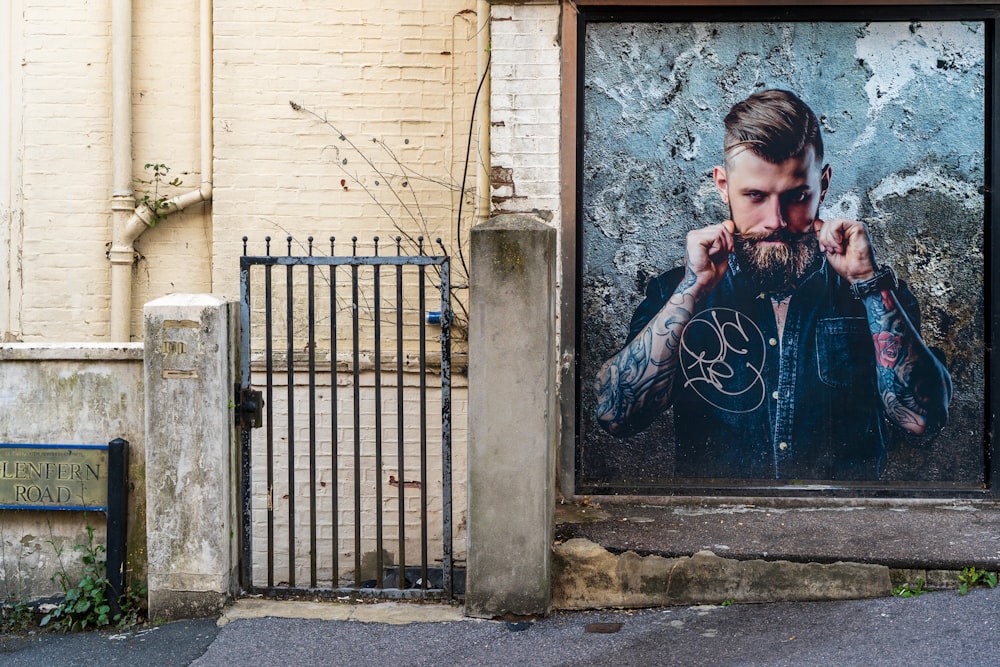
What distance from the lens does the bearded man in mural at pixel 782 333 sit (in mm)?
5566

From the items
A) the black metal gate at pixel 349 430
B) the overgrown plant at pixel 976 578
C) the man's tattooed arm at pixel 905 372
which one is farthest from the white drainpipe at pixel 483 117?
the overgrown plant at pixel 976 578

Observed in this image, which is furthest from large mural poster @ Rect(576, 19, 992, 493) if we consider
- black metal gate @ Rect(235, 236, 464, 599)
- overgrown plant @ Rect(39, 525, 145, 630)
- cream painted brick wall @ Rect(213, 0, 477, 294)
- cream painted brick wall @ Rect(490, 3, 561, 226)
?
overgrown plant @ Rect(39, 525, 145, 630)

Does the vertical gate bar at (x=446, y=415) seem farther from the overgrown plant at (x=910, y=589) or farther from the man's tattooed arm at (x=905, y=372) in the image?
the man's tattooed arm at (x=905, y=372)

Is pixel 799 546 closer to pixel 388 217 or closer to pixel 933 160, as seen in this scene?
pixel 933 160

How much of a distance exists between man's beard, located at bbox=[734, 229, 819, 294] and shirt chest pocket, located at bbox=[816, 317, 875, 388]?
1.04 ft

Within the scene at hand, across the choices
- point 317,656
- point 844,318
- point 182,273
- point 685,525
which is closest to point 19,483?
point 317,656

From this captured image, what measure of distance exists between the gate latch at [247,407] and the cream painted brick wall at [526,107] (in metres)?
Answer: 1.72

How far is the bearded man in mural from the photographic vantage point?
219 inches

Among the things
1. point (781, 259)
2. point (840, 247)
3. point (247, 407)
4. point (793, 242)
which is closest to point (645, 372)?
point (781, 259)

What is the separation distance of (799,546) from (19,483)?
381cm

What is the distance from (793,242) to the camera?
5.56 metres

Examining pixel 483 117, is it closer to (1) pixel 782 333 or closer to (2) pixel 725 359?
(2) pixel 725 359

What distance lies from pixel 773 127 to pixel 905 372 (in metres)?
1.63

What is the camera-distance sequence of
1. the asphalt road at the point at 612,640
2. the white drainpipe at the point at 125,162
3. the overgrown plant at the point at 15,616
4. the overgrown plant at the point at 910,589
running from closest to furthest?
the asphalt road at the point at 612,640
the overgrown plant at the point at 910,589
the overgrown plant at the point at 15,616
the white drainpipe at the point at 125,162
